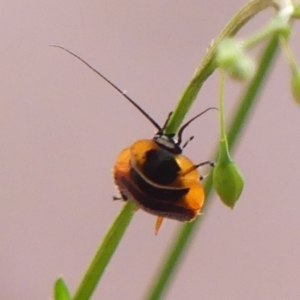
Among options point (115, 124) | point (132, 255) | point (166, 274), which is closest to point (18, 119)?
point (115, 124)

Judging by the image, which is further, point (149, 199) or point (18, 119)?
point (18, 119)

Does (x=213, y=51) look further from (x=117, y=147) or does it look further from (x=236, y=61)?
(x=117, y=147)

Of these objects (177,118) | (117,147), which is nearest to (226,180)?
(177,118)

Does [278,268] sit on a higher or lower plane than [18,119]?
lower

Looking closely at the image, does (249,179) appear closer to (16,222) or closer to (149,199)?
(16,222)

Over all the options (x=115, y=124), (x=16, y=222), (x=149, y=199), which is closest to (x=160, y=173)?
(x=149, y=199)

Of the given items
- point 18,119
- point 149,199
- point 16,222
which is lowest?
point 16,222
